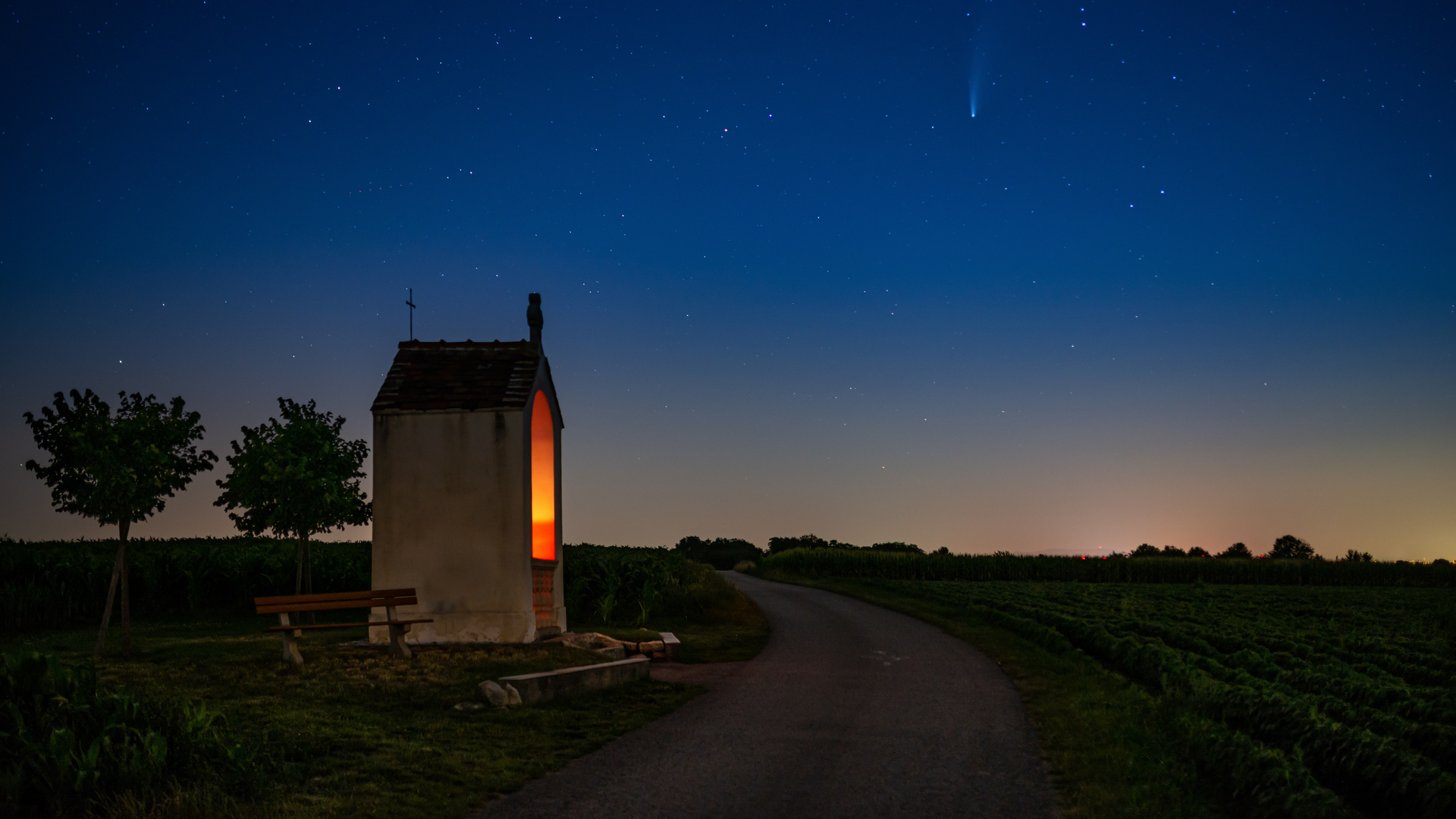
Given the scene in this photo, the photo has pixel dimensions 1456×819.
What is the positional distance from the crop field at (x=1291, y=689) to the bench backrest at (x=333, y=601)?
11.7m

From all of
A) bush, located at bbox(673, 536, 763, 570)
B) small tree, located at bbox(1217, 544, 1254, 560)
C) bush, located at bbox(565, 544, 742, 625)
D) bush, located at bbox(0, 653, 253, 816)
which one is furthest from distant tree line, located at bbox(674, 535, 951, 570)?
bush, located at bbox(0, 653, 253, 816)

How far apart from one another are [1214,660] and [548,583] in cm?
1254

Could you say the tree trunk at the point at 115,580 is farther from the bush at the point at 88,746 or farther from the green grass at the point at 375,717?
the bush at the point at 88,746

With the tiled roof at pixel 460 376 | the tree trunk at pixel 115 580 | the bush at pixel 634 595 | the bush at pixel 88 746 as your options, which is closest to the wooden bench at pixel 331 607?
the tree trunk at pixel 115 580

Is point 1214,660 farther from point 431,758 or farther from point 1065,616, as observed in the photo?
point 431,758

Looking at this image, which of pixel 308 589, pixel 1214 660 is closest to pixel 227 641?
pixel 308 589

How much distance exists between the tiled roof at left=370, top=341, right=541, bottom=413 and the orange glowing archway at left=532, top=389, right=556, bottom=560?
3.92ft

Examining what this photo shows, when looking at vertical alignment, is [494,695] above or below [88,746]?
below

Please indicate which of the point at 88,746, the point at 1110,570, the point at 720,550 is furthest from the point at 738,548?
the point at 88,746

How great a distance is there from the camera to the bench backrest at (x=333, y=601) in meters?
13.1

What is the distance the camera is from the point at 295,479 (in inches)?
807

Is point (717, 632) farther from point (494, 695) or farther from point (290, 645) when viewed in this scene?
point (494, 695)

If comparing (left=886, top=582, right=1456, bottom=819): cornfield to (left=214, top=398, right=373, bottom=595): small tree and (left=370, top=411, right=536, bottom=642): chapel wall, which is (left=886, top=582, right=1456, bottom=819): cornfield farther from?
(left=214, top=398, right=373, bottom=595): small tree

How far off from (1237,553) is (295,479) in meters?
64.3
